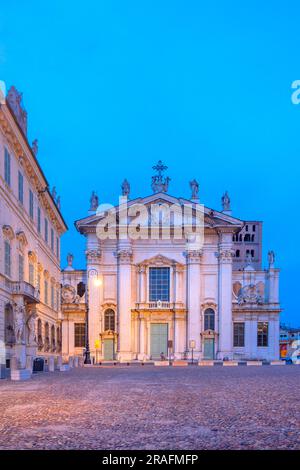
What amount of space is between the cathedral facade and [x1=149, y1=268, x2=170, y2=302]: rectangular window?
3.8 inches

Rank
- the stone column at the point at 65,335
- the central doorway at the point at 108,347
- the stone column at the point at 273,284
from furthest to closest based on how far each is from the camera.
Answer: the stone column at the point at 273,284 → the stone column at the point at 65,335 → the central doorway at the point at 108,347

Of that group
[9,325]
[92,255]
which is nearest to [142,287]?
[92,255]

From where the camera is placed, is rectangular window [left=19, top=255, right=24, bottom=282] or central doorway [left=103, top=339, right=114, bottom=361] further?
central doorway [left=103, top=339, right=114, bottom=361]

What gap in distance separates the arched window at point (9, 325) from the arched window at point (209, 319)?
32068 millimetres

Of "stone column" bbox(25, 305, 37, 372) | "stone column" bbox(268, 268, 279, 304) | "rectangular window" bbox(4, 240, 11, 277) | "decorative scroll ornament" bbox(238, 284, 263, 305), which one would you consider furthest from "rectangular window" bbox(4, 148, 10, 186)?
"stone column" bbox(268, 268, 279, 304)

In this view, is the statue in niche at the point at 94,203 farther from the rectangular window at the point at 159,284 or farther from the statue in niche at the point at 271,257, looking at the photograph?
the statue in niche at the point at 271,257

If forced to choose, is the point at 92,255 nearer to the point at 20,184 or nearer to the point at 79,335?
the point at 79,335

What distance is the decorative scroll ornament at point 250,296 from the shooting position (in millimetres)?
61281

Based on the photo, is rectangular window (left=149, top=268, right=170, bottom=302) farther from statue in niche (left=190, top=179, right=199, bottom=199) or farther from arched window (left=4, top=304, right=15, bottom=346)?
arched window (left=4, top=304, right=15, bottom=346)

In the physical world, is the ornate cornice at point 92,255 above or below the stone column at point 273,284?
above

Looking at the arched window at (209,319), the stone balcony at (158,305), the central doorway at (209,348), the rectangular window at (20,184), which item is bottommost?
the central doorway at (209,348)

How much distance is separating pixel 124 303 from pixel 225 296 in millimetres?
9736

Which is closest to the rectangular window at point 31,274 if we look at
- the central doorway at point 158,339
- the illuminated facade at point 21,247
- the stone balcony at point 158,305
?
the illuminated facade at point 21,247

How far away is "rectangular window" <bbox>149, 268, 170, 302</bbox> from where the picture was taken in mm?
60156
